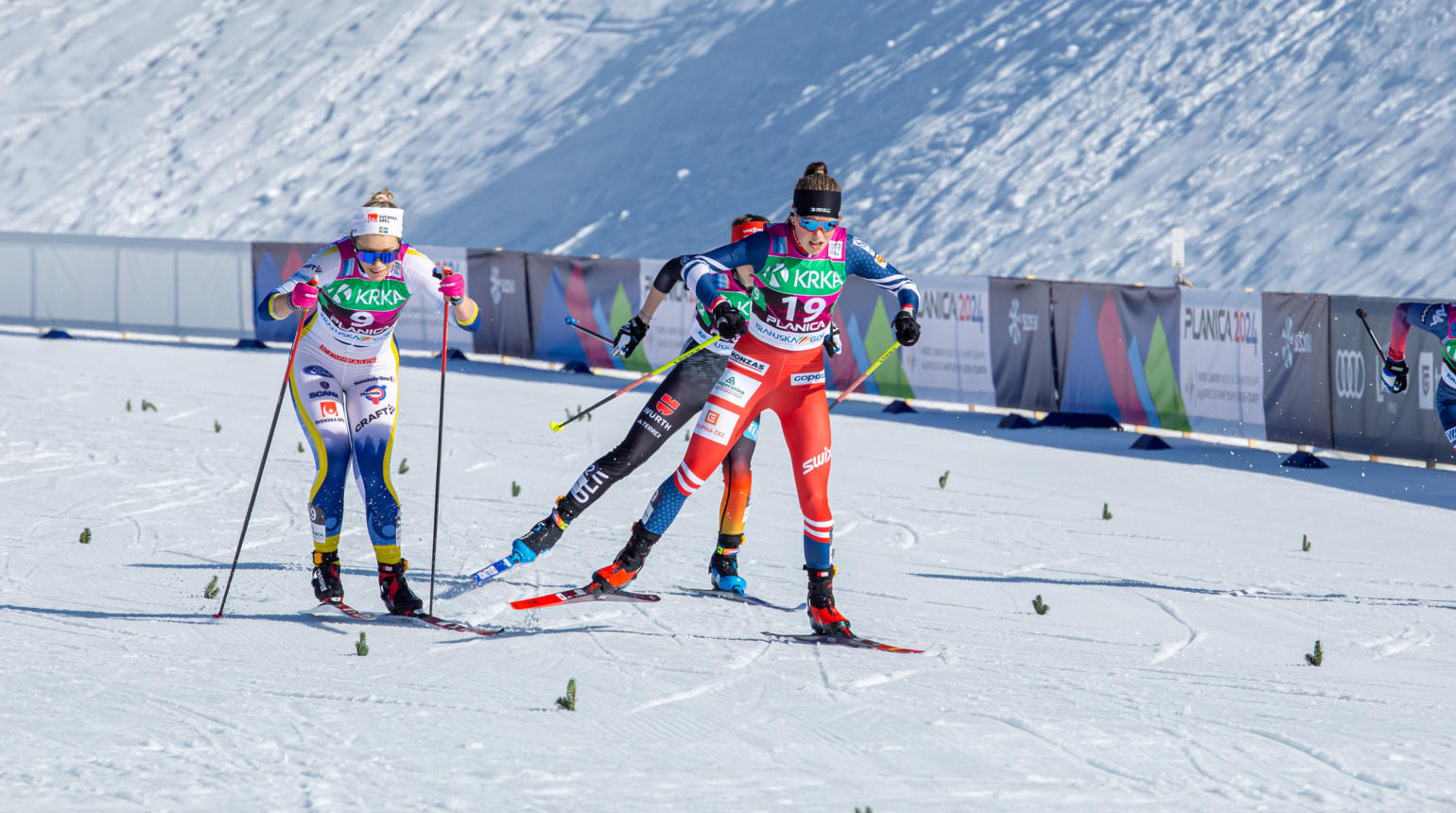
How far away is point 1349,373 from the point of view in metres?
14.1

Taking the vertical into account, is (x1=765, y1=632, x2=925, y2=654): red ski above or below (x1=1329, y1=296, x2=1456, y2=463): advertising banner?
below

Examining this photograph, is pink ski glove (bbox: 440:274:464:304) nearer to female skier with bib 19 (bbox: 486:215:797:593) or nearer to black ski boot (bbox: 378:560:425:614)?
female skier with bib 19 (bbox: 486:215:797:593)

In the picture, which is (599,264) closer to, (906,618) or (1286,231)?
(1286,231)

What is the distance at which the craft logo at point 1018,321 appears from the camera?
56.5 ft

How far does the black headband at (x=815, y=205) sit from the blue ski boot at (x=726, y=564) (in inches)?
79.0

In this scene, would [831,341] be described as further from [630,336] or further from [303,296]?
[303,296]

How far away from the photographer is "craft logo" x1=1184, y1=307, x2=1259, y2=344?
15.0m

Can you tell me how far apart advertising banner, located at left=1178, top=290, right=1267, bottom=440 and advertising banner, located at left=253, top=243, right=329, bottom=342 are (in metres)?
13.9

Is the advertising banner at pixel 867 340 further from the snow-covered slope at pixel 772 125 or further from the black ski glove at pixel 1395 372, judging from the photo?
the snow-covered slope at pixel 772 125

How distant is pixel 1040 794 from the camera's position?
190 inches

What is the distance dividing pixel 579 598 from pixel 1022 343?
10.8 meters

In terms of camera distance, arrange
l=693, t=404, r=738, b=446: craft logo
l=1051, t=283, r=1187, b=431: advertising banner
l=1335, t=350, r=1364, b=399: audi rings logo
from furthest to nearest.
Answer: l=1051, t=283, r=1187, b=431: advertising banner
l=1335, t=350, r=1364, b=399: audi rings logo
l=693, t=404, r=738, b=446: craft logo

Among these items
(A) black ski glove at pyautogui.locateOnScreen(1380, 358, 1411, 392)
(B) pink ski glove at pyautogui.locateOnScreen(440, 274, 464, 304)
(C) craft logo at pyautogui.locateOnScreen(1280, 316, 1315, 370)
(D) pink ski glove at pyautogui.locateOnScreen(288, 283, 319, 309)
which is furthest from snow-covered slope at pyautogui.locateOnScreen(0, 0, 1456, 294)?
(D) pink ski glove at pyautogui.locateOnScreen(288, 283, 319, 309)

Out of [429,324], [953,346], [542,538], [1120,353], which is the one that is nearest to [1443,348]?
[542,538]
